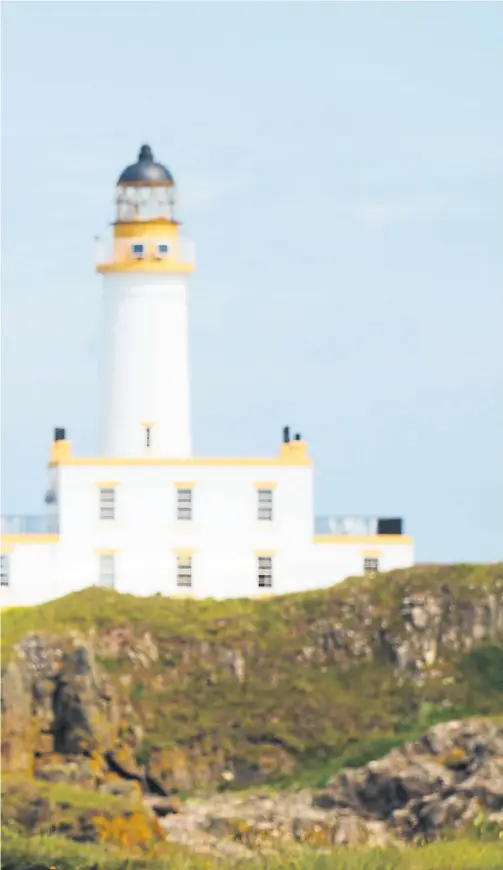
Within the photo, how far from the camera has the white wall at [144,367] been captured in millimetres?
60875

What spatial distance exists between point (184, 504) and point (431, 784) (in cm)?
1279

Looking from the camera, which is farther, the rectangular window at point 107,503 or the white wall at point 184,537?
the rectangular window at point 107,503

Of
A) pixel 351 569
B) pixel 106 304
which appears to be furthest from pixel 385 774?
pixel 106 304

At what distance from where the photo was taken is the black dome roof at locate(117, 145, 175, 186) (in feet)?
208

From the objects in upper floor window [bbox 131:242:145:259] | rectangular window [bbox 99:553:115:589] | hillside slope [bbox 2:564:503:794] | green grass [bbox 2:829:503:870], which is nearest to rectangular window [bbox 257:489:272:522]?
hillside slope [bbox 2:564:503:794]

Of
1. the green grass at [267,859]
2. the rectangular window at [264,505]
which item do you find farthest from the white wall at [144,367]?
the green grass at [267,859]

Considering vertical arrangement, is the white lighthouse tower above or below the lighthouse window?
above

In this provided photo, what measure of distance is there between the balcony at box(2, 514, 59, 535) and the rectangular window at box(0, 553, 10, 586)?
1.09m

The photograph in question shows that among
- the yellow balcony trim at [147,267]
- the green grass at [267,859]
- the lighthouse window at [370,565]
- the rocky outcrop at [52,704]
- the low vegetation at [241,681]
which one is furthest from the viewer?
the yellow balcony trim at [147,267]

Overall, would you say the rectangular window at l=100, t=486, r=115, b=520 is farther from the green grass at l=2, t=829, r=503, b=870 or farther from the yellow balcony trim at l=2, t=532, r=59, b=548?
the green grass at l=2, t=829, r=503, b=870

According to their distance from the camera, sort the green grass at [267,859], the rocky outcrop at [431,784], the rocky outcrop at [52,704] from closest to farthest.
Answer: the green grass at [267,859], the rocky outcrop at [431,784], the rocky outcrop at [52,704]

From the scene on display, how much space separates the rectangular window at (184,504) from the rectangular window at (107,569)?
63.9 inches

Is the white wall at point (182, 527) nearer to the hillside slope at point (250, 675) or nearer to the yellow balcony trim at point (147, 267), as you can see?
the hillside slope at point (250, 675)

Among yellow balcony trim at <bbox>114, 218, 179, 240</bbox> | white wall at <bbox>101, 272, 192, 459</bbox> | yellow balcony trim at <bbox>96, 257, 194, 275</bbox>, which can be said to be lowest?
white wall at <bbox>101, 272, 192, 459</bbox>
